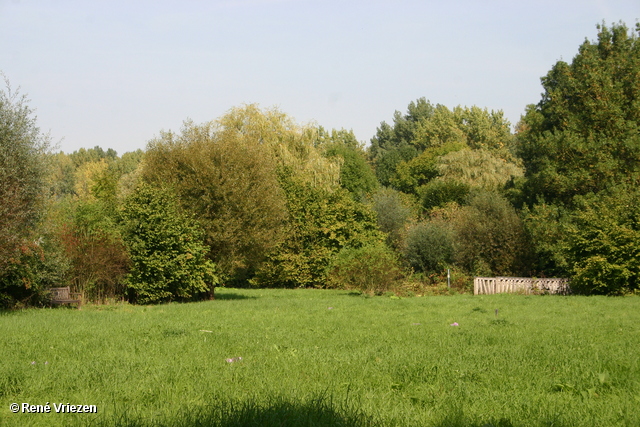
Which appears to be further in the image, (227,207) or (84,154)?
(84,154)

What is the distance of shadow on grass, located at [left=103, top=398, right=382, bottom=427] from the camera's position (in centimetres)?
476

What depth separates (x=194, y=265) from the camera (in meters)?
23.2

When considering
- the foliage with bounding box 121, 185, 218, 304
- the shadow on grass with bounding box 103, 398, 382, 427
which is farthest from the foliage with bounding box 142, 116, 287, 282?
the shadow on grass with bounding box 103, 398, 382, 427

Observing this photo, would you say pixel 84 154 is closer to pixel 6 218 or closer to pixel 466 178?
pixel 466 178

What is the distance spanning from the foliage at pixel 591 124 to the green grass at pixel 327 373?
18.6 meters

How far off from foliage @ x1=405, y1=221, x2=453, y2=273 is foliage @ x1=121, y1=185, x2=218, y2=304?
16751 mm

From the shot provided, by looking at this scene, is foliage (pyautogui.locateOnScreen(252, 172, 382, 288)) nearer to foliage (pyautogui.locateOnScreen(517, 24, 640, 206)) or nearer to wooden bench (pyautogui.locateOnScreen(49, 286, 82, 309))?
foliage (pyautogui.locateOnScreen(517, 24, 640, 206))

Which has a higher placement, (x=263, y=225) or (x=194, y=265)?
(x=263, y=225)

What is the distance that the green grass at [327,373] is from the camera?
5312 mm

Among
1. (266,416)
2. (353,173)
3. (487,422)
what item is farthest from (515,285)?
(353,173)

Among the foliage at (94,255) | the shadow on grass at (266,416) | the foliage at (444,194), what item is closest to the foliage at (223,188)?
the foliage at (94,255)

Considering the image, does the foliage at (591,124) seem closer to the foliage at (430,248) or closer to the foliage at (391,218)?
the foliage at (430,248)

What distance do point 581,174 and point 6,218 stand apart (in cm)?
2720

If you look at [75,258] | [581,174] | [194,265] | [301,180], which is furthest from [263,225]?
[581,174]
